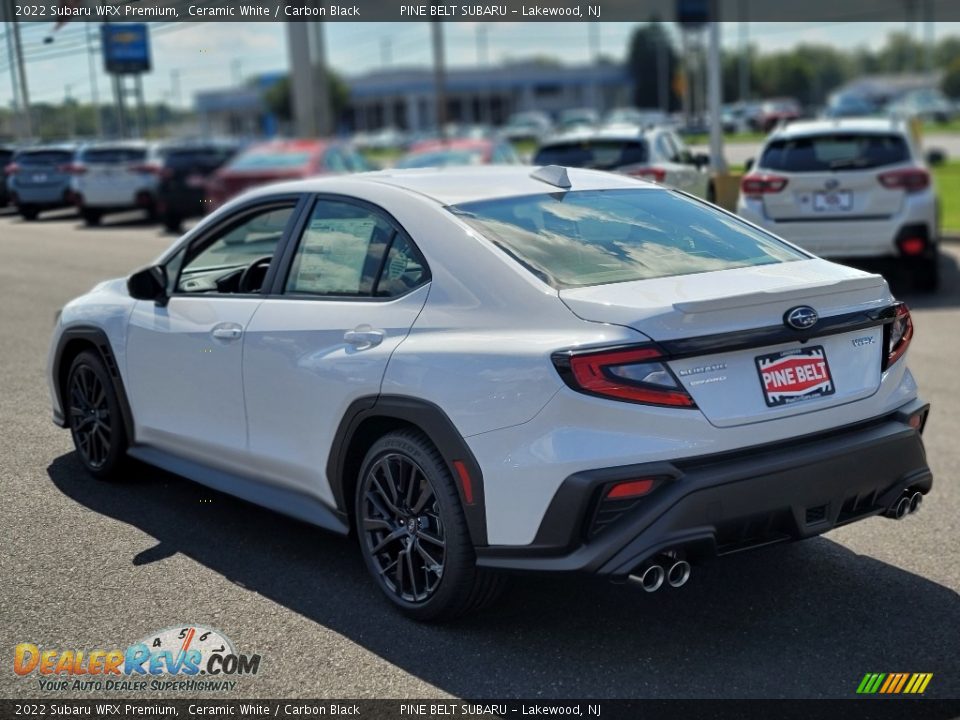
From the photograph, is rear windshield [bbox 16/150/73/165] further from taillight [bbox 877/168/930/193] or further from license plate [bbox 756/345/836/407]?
license plate [bbox 756/345/836/407]

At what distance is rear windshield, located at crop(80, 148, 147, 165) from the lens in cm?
2342

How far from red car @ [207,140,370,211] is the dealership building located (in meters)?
105

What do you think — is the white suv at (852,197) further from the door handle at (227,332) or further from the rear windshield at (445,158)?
the door handle at (227,332)

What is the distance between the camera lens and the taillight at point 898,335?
433 centimetres

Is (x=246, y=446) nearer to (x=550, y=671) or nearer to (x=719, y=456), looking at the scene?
(x=550, y=671)

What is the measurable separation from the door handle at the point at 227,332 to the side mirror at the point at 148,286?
0.54m

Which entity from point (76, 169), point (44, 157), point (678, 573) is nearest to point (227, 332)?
point (678, 573)

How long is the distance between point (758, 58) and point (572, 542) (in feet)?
612

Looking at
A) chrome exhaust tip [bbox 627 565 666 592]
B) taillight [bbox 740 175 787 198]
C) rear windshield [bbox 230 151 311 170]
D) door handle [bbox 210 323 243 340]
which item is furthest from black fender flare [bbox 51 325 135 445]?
rear windshield [bbox 230 151 311 170]

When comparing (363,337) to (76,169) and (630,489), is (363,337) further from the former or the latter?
(76,169)

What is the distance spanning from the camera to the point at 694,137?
2380 cm

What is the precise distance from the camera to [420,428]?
4164 millimetres

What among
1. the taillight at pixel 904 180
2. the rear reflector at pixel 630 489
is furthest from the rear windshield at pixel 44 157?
the rear reflector at pixel 630 489

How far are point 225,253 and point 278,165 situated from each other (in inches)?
540
